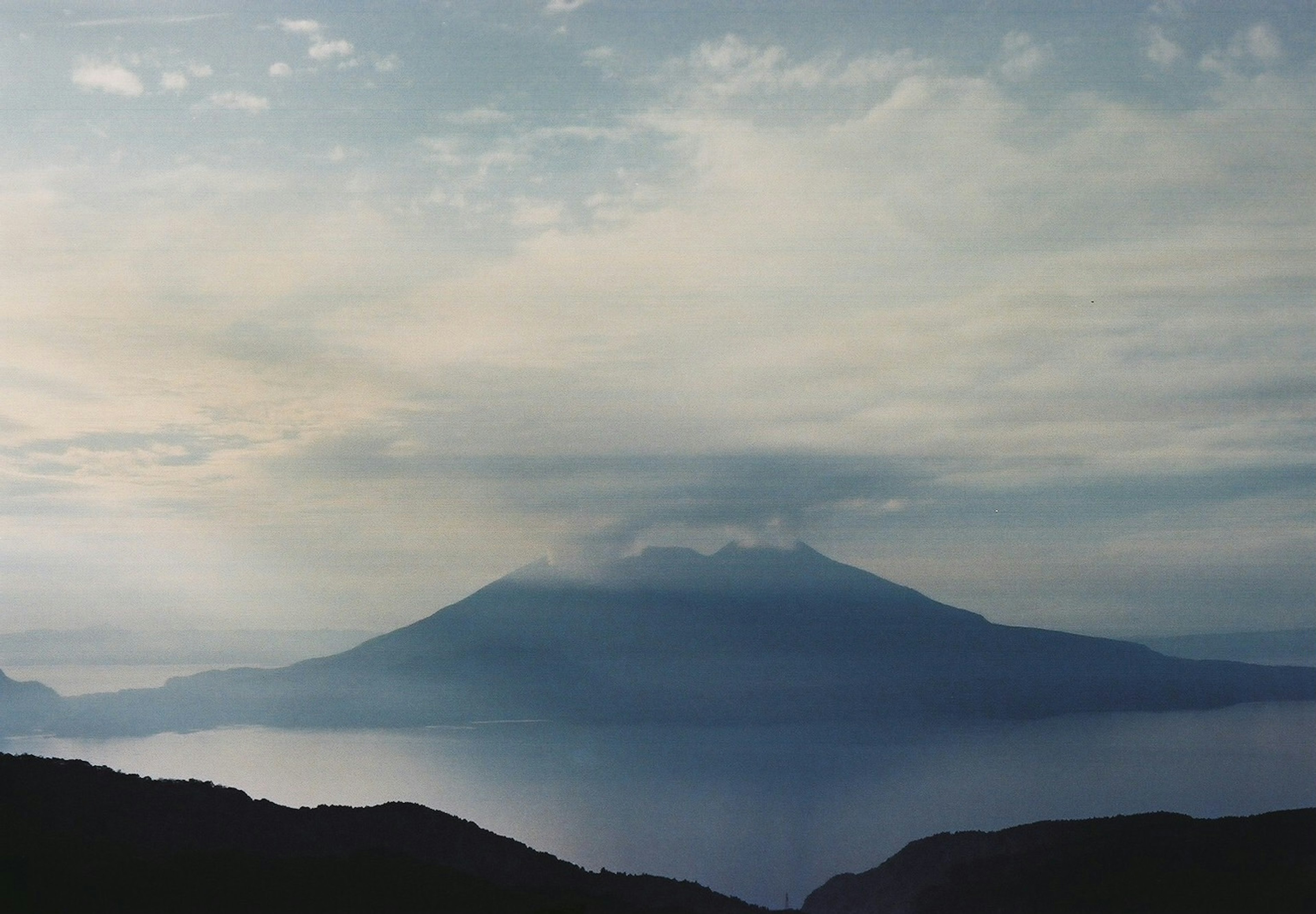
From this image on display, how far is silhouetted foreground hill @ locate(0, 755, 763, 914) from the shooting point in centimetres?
5128

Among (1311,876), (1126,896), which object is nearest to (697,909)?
(1126,896)

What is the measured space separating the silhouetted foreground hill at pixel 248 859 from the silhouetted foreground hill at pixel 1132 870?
16190mm

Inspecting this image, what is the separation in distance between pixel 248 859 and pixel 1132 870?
47.0 meters

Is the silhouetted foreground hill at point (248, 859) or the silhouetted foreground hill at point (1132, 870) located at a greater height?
the silhouetted foreground hill at point (248, 859)

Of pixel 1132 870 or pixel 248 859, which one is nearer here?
pixel 248 859

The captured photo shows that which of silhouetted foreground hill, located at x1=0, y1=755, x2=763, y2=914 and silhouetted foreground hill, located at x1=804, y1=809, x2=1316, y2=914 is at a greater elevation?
silhouetted foreground hill, located at x1=0, y1=755, x2=763, y2=914

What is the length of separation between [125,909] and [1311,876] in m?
55.8

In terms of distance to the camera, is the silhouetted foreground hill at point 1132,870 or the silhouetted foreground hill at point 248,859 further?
the silhouetted foreground hill at point 1132,870

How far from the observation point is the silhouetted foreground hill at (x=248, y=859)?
51.3 metres

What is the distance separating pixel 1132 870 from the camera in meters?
65.9

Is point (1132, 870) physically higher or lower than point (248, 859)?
lower

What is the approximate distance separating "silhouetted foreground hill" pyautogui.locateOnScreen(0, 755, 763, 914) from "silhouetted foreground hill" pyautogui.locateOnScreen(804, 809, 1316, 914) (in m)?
16.2

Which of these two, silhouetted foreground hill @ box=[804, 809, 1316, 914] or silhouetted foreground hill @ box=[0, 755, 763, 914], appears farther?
silhouetted foreground hill @ box=[804, 809, 1316, 914]

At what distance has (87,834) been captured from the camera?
5600 centimetres
